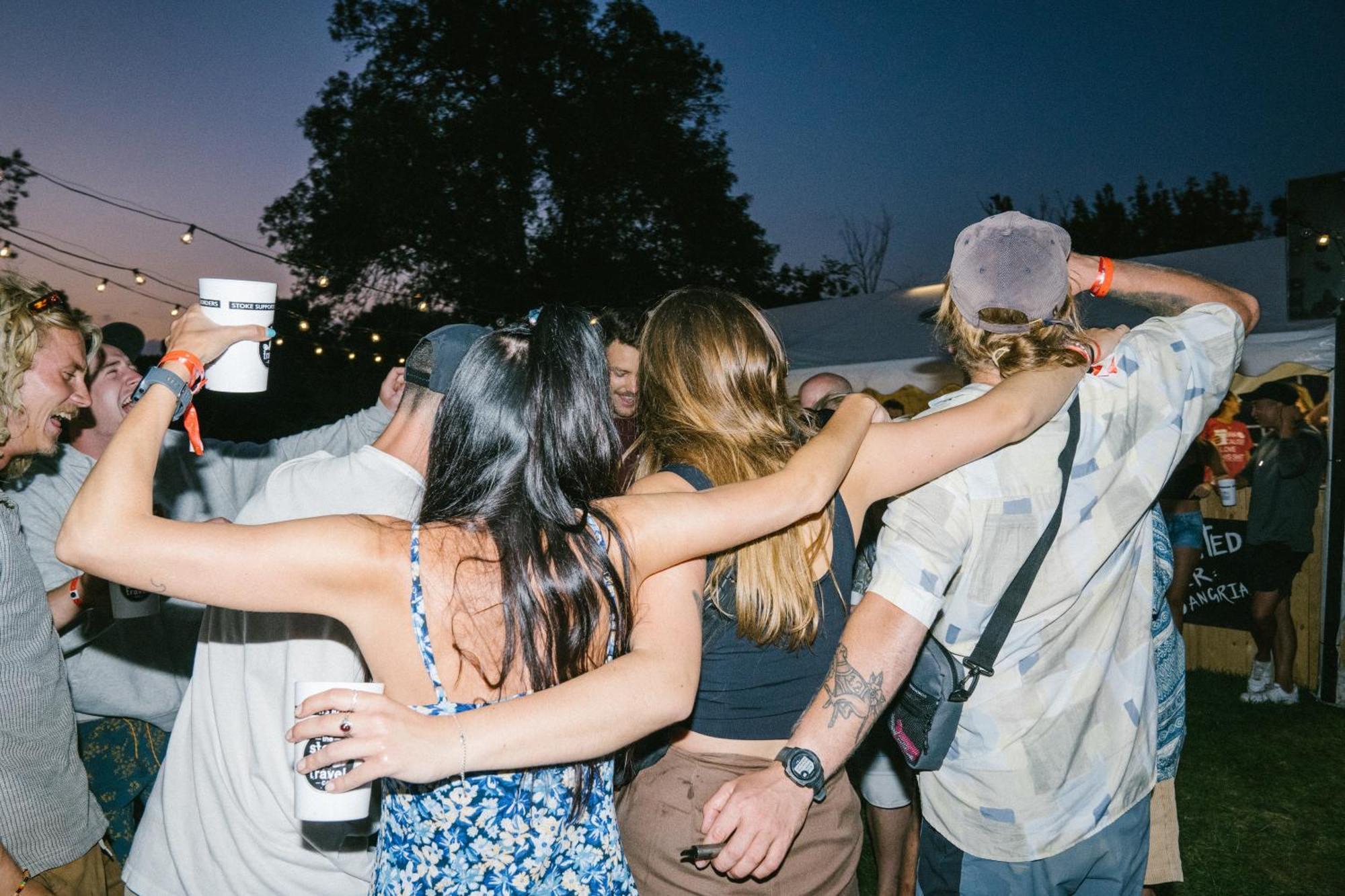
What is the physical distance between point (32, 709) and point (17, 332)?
0.97m

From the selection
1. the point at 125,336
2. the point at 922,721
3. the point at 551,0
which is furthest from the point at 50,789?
the point at 551,0

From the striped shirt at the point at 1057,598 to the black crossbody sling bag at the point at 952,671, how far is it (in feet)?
0.08

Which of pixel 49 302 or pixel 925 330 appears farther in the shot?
pixel 925 330

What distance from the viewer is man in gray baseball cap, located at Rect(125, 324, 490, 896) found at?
5.82ft

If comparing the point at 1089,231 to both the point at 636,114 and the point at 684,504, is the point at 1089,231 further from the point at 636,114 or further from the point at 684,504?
the point at 684,504

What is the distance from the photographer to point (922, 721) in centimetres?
174

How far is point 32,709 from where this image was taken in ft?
6.05

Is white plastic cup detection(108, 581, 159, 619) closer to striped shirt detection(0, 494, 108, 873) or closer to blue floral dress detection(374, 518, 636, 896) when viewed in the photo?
striped shirt detection(0, 494, 108, 873)

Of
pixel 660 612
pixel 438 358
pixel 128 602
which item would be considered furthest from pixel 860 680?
pixel 128 602

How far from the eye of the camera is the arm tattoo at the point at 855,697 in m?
1.56

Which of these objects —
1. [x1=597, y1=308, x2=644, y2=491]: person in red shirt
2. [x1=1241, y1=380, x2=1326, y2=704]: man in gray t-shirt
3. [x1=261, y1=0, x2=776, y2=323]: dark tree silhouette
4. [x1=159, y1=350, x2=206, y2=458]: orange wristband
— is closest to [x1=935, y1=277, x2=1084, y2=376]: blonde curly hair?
[x1=159, y1=350, x2=206, y2=458]: orange wristband

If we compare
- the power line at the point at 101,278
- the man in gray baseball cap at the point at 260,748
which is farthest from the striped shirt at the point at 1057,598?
the power line at the point at 101,278

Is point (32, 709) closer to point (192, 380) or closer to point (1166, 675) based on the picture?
point (192, 380)

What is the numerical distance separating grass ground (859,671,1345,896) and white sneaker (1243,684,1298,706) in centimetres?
8
